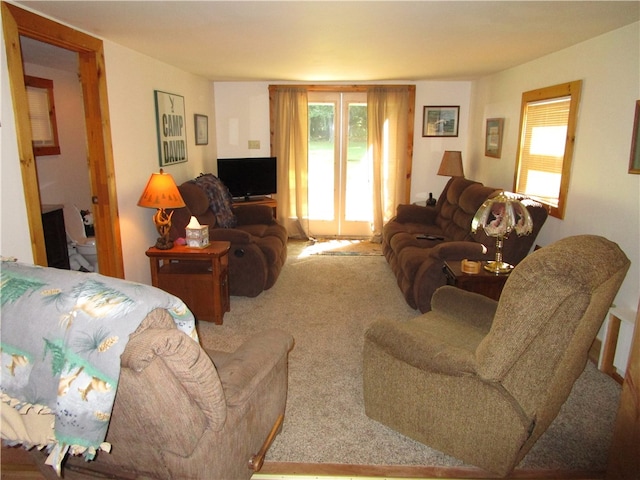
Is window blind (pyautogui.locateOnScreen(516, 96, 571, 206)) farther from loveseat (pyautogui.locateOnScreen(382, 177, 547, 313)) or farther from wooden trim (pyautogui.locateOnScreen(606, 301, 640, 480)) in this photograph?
wooden trim (pyautogui.locateOnScreen(606, 301, 640, 480))

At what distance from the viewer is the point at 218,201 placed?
15.8 feet

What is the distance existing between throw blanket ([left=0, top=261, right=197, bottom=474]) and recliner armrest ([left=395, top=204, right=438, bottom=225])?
175 inches

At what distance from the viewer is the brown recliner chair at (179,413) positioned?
118 centimetres

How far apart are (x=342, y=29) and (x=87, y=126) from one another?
1986 mm

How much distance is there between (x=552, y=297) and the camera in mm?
1460

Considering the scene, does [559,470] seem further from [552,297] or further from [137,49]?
[137,49]

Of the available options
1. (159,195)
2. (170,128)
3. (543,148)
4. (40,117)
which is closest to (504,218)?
(543,148)

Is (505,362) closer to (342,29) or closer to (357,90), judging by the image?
(342,29)

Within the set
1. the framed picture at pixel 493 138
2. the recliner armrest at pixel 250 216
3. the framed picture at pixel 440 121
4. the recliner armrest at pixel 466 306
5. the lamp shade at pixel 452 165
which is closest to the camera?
the recliner armrest at pixel 466 306

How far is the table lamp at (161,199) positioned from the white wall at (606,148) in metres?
3.09

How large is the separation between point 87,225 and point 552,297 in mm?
4556

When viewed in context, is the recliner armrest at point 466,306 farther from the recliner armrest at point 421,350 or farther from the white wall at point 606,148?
the white wall at point 606,148

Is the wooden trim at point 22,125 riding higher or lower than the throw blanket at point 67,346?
higher

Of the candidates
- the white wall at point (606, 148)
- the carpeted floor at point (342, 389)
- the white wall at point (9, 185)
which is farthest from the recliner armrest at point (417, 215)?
the white wall at point (9, 185)
